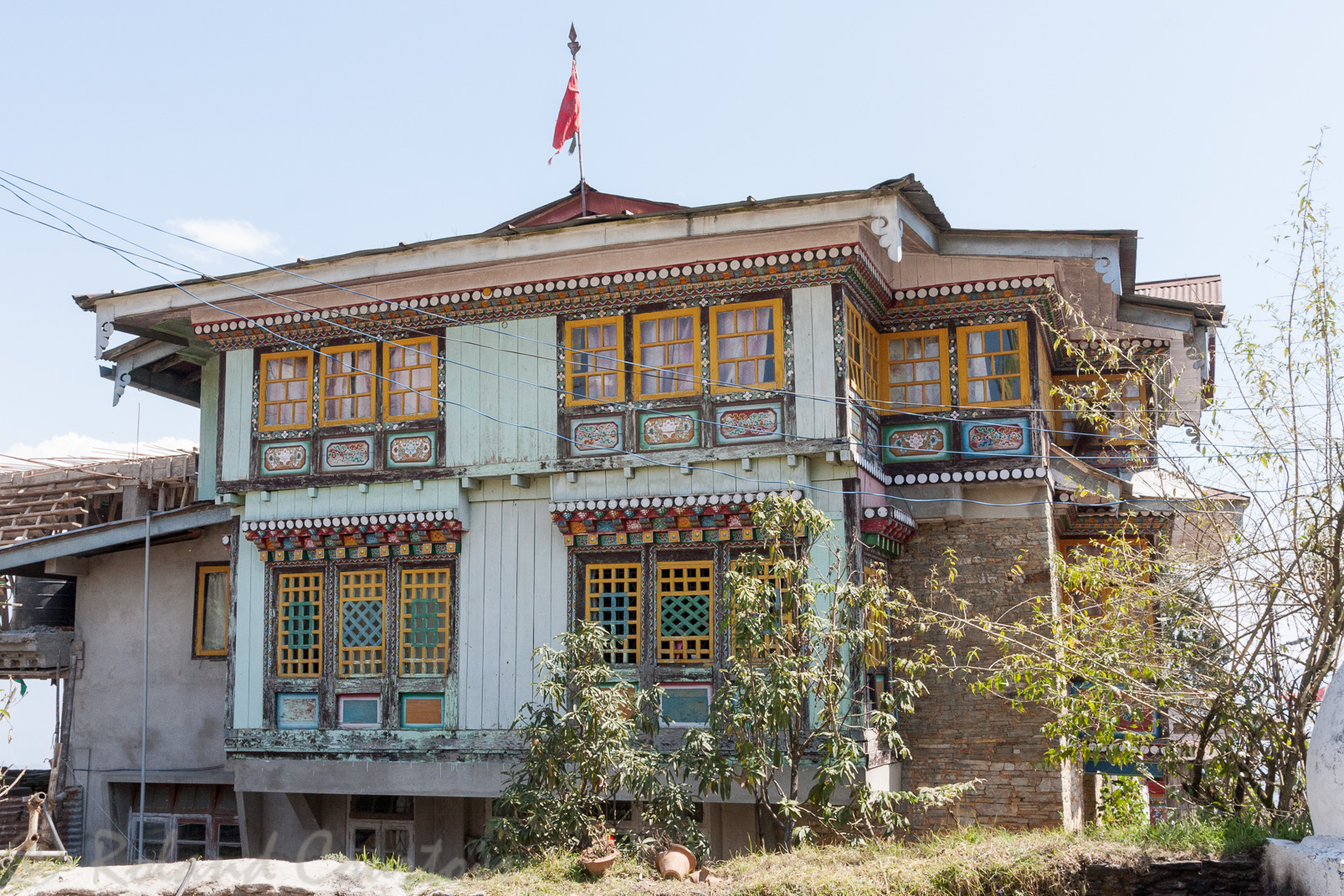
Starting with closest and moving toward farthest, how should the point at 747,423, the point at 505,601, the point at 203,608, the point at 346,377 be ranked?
the point at 747,423 < the point at 505,601 < the point at 346,377 < the point at 203,608

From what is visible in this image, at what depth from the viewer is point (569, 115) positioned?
53.3 ft

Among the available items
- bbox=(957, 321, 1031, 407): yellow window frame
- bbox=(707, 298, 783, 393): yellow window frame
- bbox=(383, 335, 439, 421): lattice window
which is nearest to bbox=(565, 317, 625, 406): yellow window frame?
bbox=(707, 298, 783, 393): yellow window frame

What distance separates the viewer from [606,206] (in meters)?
16.3

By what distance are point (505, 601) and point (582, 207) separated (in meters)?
5.47

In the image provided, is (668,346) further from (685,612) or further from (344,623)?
(344,623)

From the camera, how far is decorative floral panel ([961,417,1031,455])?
13625 millimetres

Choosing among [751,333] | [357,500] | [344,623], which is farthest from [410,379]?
[751,333]

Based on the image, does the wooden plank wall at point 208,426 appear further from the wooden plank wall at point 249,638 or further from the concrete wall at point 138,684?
the wooden plank wall at point 249,638

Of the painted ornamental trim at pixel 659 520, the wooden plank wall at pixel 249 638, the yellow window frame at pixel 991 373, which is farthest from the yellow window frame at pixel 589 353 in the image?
the wooden plank wall at pixel 249 638

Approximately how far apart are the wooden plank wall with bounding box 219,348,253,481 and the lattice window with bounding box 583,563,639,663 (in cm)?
462

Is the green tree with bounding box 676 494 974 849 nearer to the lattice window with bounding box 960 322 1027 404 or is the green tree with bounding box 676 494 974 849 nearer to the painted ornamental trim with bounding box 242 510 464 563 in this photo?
the lattice window with bounding box 960 322 1027 404

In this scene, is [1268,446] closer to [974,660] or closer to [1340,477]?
[1340,477]

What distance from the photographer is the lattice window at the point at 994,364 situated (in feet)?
45.2

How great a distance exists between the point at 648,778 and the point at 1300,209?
23.9 ft
